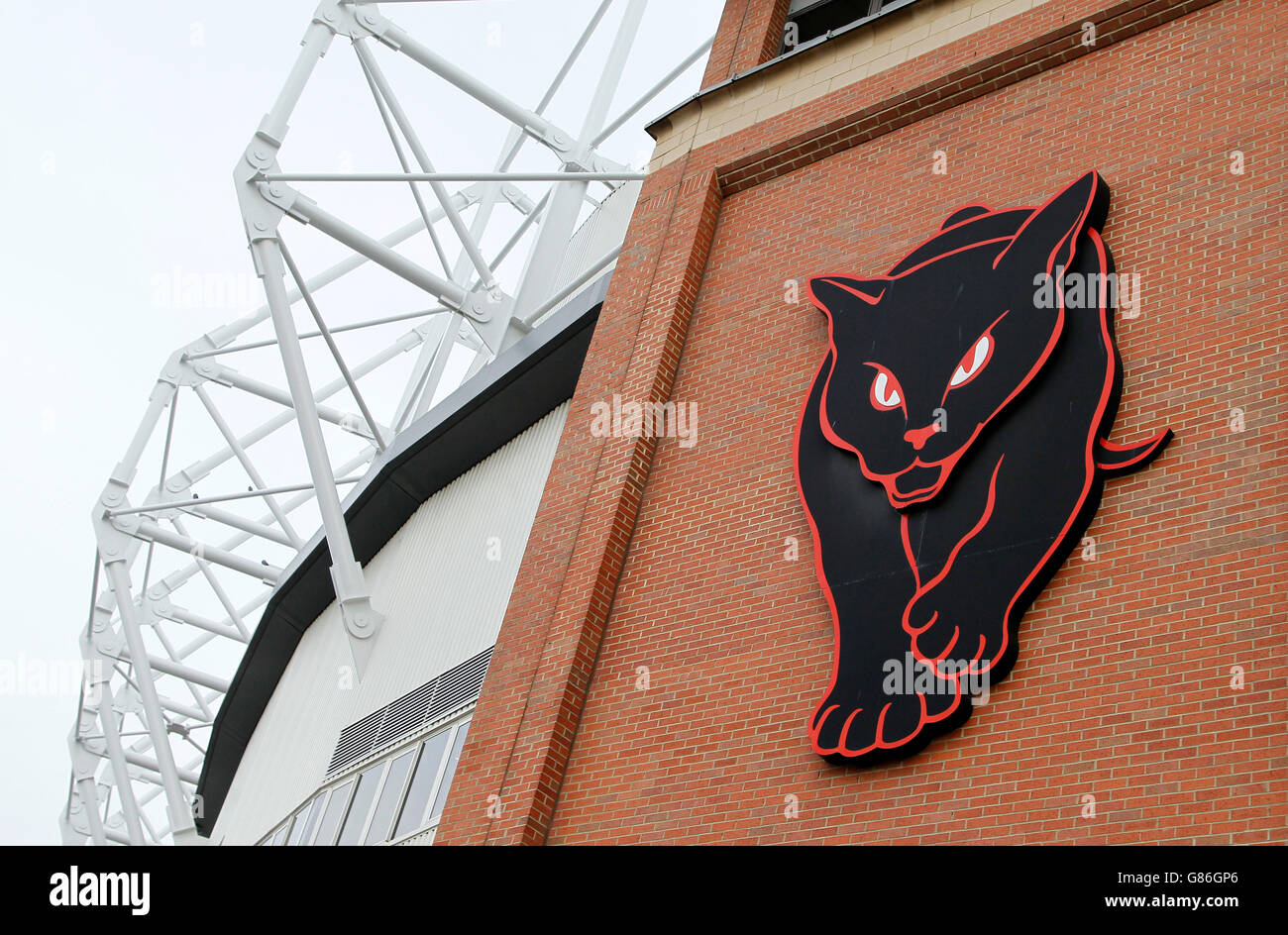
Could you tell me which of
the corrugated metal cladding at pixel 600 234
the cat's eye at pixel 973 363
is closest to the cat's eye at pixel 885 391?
the cat's eye at pixel 973 363

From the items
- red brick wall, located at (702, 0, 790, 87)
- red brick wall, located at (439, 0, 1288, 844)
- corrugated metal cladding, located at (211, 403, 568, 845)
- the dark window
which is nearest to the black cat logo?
red brick wall, located at (439, 0, 1288, 844)

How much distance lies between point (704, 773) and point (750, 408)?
3682 mm

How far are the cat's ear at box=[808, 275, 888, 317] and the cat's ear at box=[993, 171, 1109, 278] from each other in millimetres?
1240

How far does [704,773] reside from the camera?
10961mm

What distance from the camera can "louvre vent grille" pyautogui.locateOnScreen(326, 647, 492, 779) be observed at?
1700 centimetres

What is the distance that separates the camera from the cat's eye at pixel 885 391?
11852 millimetres

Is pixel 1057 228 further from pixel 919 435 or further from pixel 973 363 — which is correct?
pixel 919 435

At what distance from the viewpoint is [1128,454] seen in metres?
10.1

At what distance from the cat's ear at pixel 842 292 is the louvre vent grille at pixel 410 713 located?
591cm

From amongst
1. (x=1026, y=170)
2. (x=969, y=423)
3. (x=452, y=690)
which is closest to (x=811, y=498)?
(x=969, y=423)

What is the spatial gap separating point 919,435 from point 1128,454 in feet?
5.85

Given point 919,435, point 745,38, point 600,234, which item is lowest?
point 919,435

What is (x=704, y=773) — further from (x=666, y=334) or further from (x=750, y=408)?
(x=666, y=334)

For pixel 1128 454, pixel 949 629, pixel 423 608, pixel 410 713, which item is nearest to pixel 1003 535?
pixel 949 629
